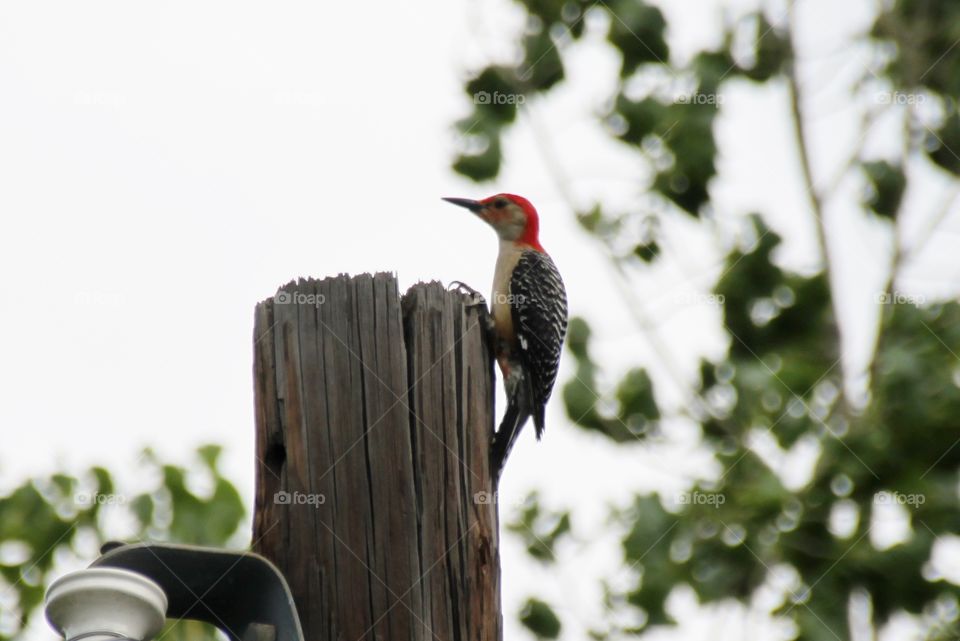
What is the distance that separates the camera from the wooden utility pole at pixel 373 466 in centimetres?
259

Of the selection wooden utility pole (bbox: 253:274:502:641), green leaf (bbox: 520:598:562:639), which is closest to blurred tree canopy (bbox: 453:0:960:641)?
green leaf (bbox: 520:598:562:639)

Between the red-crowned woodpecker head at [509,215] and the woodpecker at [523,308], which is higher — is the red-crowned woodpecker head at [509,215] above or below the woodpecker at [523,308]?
above

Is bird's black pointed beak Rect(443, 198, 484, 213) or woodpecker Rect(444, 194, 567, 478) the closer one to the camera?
woodpecker Rect(444, 194, 567, 478)

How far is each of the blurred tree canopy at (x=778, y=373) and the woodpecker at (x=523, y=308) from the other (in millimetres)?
831

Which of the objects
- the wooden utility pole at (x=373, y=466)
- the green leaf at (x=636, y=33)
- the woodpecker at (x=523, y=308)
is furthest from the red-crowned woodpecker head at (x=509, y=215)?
the wooden utility pole at (x=373, y=466)

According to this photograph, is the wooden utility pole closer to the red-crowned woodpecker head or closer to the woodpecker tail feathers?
the woodpecker tail feathers

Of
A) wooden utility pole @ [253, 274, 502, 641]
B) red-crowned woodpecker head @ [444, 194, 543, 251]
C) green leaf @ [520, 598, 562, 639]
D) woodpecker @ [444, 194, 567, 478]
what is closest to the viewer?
wooden utility pole @ [253, 274, 502, 641]

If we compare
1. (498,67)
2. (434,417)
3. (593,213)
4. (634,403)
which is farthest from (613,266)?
(434,417)

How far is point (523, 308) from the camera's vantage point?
Result: 634 centimetres

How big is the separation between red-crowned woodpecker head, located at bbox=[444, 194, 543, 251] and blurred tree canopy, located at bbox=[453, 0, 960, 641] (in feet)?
2.60

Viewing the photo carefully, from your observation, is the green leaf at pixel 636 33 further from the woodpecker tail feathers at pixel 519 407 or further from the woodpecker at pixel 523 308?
the woodpecker tail feathers at pixel 519 407

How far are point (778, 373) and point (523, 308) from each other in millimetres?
1941

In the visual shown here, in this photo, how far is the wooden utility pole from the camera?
2.59 metres

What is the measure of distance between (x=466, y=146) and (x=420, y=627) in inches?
226
